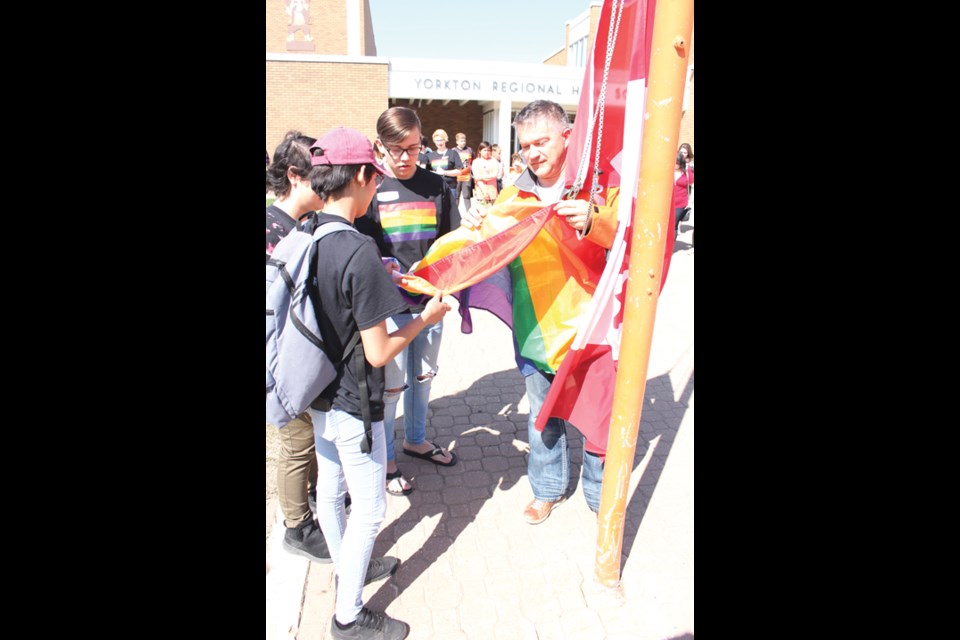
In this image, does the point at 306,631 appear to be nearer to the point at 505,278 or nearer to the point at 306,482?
the point at 306,482

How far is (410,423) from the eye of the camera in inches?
159

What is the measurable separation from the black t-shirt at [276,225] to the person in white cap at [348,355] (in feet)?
2.61

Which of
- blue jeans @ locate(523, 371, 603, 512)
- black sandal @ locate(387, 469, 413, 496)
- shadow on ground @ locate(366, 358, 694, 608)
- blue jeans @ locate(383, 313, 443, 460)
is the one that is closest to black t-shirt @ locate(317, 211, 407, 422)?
blue jeans @ locate(383, 313, 443, 460)

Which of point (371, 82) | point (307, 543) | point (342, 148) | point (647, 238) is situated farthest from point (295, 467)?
point (371, 82)

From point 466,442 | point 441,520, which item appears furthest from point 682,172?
point 441,520

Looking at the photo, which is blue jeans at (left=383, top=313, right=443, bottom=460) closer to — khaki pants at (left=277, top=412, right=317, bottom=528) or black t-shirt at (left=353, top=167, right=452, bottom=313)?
black t-shirt at (left=353, top=167, right=452, bottom=313)

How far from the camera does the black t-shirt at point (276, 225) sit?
295 centimetres

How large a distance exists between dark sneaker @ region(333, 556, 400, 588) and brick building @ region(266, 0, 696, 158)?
1756 cm

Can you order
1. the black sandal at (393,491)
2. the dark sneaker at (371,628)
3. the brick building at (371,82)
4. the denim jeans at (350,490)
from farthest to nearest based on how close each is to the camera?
the brick building at (371,82) < the black sandal at (393,491) < the dark sneaker at (371,628) < the denim jeans at (350,490)

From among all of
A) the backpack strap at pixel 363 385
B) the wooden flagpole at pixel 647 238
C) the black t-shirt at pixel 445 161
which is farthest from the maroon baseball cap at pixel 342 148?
the black t-shirt at pixel 445 161

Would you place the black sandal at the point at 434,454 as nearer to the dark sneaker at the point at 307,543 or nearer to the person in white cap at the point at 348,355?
the dark sneaker at the point at 307,543

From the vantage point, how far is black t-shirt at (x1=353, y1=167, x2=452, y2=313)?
11.0ft

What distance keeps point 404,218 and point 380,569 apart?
1871mm

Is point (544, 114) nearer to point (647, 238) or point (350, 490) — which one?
point (647, 238)
